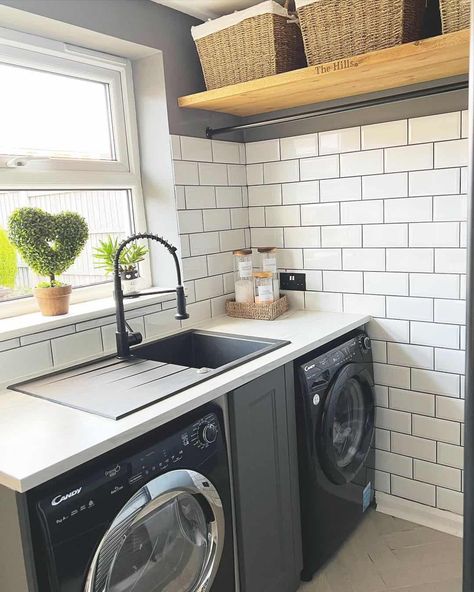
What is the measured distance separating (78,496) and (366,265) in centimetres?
159

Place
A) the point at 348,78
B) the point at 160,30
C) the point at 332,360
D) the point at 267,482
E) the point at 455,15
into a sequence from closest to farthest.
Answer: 1. the point at 455,15
2. the point at 267,482
3. the point at 348,78
4. the point at 332,360
5. the point at 160,30

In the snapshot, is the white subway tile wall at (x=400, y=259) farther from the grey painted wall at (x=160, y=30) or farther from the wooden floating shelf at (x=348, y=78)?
the grey painted wall at (x=160, y=30)

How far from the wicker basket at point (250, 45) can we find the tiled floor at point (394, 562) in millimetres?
1923

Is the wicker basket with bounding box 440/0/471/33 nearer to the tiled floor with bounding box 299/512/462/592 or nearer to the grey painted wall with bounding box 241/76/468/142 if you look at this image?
the grey painted wall with bounding box 241/76/468/142

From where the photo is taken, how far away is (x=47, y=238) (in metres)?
1.83

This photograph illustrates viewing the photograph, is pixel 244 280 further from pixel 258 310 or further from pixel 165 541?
pixel 165 541

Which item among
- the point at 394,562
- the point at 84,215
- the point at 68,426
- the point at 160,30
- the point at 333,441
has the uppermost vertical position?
the point at 160,30

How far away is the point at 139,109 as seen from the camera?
7.58 ft

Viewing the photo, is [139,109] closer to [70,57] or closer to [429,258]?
[70,57]

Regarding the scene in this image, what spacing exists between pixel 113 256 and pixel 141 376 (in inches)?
21.7

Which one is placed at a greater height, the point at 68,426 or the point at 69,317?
the point at 69,317

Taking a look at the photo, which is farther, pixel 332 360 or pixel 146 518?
pixel 332 360

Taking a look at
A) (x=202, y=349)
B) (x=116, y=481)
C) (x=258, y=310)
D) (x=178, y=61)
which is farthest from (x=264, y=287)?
(x=116, y=481)

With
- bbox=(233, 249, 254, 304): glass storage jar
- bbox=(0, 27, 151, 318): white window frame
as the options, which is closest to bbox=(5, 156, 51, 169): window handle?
bbox=(0, 27, 151, 318): white window frame
